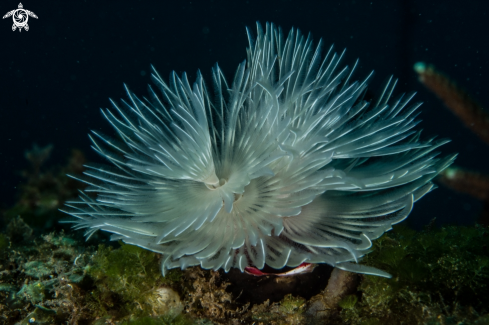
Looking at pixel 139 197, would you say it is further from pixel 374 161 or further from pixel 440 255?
pixel 440 255

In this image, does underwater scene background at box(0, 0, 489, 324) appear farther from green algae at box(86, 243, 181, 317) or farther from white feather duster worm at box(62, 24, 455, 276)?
white feather duster worm at box(62, 24, 455, 276)

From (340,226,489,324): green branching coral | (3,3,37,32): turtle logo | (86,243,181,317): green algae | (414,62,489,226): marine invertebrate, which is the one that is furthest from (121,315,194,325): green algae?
(3,3,37,32): turtle logo

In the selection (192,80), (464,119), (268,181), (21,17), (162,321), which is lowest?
(162,321)

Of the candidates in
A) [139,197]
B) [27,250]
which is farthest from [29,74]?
[139,197]

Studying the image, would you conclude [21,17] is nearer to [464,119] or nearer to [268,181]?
[268,181]

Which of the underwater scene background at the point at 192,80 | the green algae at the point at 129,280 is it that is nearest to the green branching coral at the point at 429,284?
the underwater scene background at the point at 192,80

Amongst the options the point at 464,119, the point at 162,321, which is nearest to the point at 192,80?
the point at 162,321
